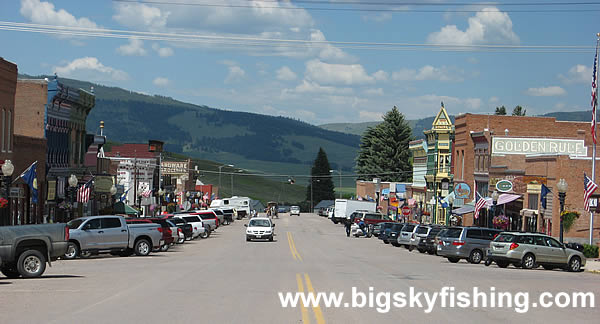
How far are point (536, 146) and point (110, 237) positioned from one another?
4174 cm

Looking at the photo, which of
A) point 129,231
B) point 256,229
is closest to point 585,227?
point 256,229

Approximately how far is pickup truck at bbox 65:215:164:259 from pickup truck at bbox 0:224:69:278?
8.61 metres

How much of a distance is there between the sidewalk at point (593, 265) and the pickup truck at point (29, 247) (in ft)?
75.1

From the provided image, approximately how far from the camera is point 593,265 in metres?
38.6

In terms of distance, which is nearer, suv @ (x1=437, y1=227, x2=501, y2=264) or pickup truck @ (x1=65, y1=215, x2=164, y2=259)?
pickup truck @ (x1=65, y1=215, x2=164, y2=259)

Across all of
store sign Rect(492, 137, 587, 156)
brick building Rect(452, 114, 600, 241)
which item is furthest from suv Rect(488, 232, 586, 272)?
store sign Rect(492, 137, 587, 156)

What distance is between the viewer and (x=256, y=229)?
54.4 meters

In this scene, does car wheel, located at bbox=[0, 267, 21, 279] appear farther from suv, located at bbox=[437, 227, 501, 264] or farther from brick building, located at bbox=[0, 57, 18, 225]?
suv, located at bbox=[437, 227, 501, 264]

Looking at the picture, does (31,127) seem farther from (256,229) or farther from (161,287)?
(161,287)

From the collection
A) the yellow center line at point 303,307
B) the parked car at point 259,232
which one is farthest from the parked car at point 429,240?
the yellow center line at point 303,307

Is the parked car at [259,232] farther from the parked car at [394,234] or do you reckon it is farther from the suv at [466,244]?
the suv at [466,244]

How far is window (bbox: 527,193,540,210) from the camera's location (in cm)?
5325

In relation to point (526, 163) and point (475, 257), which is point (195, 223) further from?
point (475, 257)

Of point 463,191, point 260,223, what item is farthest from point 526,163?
point 260,223
